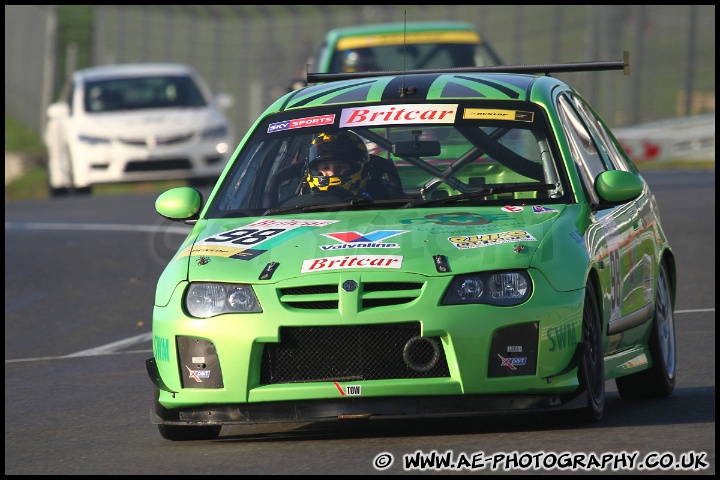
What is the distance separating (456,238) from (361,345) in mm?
647

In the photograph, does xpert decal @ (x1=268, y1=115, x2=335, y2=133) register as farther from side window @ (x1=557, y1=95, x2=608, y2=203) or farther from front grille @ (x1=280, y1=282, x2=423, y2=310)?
front grille @ (x1=280, y1=282, x2=423, y2=310)

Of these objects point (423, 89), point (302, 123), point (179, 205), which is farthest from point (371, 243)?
point (423, 89)

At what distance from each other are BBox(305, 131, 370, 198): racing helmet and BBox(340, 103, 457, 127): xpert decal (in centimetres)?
→ 9

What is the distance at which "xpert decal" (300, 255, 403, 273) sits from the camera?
6.80 meters

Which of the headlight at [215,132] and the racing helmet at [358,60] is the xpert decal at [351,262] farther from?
the headlight at [215,132]

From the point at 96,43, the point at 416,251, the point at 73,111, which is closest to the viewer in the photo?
the point at 416,251

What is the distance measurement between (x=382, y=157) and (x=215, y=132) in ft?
49.8

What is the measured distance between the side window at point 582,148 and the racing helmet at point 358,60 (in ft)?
37.9

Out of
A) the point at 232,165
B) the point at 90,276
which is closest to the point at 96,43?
the point at 90,276

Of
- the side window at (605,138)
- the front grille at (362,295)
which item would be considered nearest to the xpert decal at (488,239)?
the front grille at (362,295)

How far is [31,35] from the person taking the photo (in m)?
44.8

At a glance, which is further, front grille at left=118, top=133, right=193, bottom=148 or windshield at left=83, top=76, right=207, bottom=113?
windshield at left=83, top=76, right=207, bottom=113

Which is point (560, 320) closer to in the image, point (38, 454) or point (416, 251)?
point (416, 251)

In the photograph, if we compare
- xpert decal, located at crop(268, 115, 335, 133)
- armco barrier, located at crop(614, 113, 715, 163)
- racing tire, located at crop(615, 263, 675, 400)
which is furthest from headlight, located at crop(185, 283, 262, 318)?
armco barrier, located at crop(614, 113, 715, 163)
